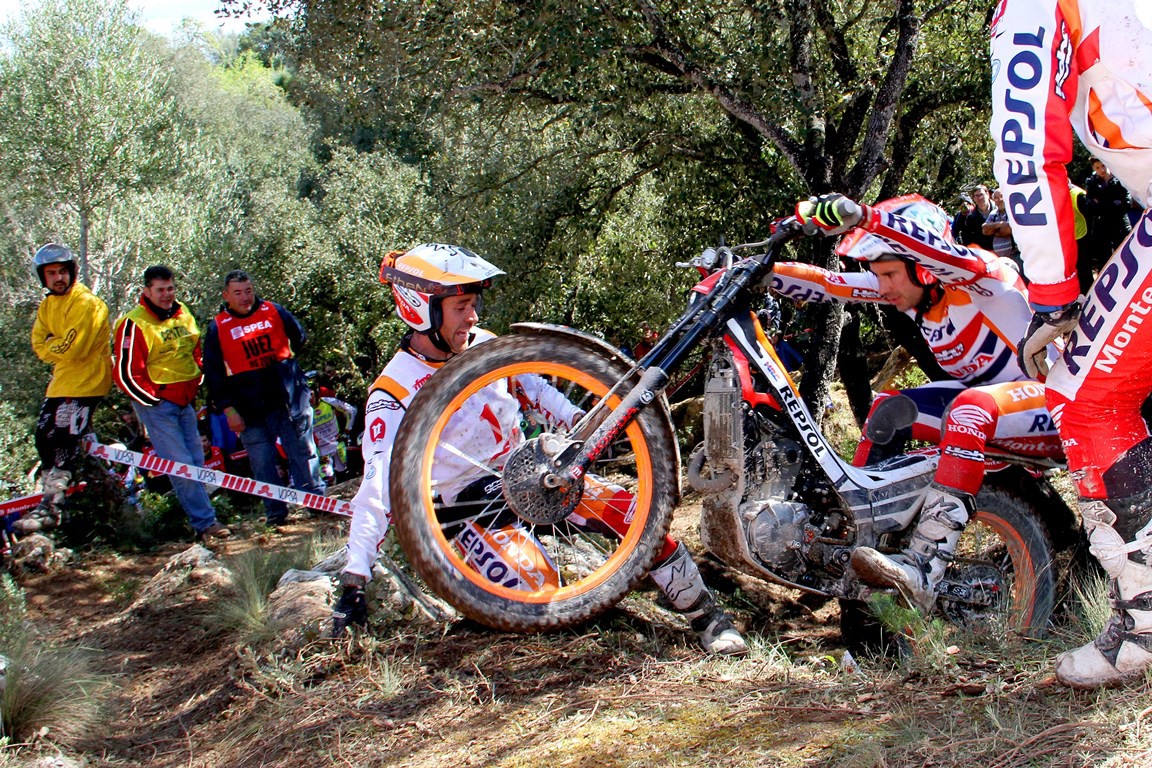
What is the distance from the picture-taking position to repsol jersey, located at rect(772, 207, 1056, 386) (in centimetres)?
386

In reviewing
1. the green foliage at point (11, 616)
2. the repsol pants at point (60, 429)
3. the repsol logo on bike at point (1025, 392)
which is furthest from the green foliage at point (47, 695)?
the repsol logo on bike at point (1025, 392)

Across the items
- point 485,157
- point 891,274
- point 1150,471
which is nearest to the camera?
point 1150,471

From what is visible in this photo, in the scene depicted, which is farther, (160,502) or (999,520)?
(160,502)

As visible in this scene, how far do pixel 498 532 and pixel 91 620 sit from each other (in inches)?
135

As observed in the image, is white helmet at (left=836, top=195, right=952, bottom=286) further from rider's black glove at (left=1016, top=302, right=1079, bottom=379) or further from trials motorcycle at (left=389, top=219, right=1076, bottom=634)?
rider's black glove at (left=1016, top=302, right=1079, bottom=379)

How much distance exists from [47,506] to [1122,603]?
7102 mm

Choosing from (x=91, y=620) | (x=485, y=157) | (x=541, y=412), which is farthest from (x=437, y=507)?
(x=485, y=157)

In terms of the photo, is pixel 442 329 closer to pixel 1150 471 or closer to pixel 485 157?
pixel 1150 471

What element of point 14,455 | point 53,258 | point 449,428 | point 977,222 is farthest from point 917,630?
point 14,455

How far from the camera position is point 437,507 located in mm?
3818

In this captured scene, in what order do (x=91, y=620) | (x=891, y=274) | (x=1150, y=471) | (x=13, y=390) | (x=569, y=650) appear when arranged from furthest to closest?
(x=13, y=390) < (x=91, y=620) < (x=891, y=274) < (x=569, y=650) < (x=1150, y=471)

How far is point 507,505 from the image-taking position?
11.4ft

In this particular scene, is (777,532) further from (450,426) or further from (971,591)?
(450,426)

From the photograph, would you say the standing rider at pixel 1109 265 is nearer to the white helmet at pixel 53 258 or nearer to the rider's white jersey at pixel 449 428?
the rider's white jersey at pixel 449 428
